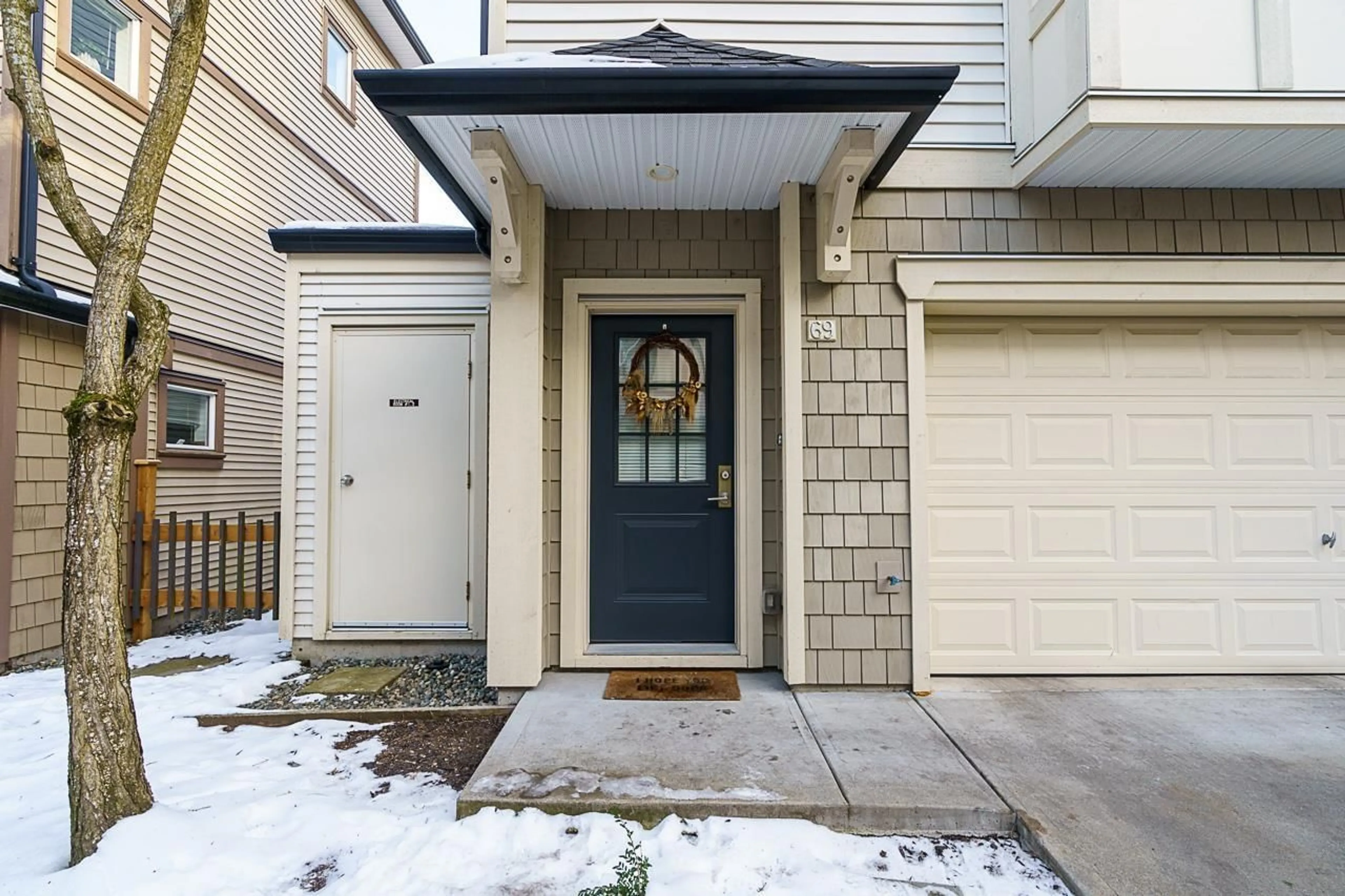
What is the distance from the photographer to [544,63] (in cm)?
248

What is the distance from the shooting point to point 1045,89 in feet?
10.3

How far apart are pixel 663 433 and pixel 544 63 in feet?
5.74

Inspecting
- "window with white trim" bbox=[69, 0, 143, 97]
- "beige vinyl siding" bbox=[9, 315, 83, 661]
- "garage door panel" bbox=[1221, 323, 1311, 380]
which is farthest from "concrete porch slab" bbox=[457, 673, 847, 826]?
"window with white trim" bbox=[69, 0, 143, 97]

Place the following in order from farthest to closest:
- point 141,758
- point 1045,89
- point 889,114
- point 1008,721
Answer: point 1045,89, point 1008,721, point 889,114, point 141,758

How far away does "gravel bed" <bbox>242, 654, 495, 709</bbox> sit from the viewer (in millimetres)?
3246

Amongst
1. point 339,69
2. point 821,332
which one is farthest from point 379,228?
point 339,69

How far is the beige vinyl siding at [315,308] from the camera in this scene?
4016mm

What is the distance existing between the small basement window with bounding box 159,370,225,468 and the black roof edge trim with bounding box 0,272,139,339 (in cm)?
102

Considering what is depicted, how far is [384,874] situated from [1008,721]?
2.42 metres

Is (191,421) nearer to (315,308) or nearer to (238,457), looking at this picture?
(238,457)

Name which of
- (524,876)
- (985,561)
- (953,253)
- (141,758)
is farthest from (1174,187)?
(141,758)

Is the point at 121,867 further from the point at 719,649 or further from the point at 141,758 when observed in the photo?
the point at 719,649

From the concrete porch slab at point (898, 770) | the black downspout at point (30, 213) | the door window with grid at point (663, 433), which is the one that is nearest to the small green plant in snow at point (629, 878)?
the concrete porch slab at point (898, 770)

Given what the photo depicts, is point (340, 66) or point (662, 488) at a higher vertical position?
point (340, 66)
